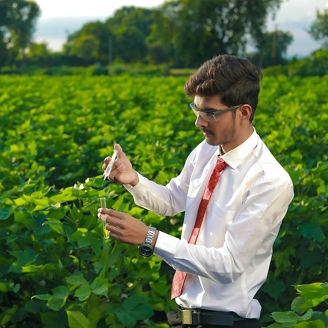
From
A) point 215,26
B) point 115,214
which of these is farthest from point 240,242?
point 215,26

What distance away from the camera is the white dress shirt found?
7.36 feet

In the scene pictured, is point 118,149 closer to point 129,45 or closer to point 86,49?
point 86,49

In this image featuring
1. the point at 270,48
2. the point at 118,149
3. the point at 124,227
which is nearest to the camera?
the point at 124,227

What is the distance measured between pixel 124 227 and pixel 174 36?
75.1 metres

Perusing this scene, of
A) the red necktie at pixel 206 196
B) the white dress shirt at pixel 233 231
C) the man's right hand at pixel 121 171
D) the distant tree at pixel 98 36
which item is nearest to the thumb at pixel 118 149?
the man's right hand at pixel 121 171

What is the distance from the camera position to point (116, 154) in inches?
106

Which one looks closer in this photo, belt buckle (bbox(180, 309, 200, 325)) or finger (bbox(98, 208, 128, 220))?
finger (bbox(98, 208, 128, 220))

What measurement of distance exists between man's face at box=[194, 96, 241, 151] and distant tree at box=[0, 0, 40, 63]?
9388 cm

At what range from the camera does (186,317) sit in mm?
2516

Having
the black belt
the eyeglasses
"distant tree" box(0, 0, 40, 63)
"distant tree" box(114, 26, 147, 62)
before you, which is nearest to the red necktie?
the eyeglasses

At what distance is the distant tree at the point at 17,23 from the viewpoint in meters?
96.0

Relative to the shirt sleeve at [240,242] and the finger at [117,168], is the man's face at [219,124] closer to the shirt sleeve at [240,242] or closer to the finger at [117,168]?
the shirt sleeve at [240,242]

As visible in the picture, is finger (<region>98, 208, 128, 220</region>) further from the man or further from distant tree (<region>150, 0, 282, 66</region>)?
distant tree (<region>150, 0, 282, 66</region>)

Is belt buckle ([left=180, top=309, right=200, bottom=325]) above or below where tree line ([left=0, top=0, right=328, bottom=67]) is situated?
below
